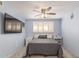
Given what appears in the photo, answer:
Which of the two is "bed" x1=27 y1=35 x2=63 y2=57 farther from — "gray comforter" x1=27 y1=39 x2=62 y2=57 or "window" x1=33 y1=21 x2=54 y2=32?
"window" x1=33 y1=21 x2=54 y2=32

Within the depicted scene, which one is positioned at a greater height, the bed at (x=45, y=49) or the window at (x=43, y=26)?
the window at (x=43, y=26)

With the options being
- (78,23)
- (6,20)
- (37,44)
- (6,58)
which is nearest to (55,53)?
(37,44)

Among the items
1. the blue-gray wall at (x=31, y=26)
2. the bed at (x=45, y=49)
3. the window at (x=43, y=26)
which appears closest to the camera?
the bed at (x=45, y=49)

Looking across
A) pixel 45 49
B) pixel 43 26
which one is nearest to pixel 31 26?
pixel 43 26

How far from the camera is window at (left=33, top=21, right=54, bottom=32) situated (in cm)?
568

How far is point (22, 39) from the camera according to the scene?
5191 mm

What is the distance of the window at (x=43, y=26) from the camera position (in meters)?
5.68

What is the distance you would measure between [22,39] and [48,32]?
1427 mm

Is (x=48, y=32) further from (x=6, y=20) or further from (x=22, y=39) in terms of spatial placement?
(x=6, y=20)

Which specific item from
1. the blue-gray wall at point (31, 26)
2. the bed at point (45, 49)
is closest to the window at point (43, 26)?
the blue-gray wall at point (31, 26)

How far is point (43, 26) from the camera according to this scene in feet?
18.9

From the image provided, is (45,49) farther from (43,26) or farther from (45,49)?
(43,26)

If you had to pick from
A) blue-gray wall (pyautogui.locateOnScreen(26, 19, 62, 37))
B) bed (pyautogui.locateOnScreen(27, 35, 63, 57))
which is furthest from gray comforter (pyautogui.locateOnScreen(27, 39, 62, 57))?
blue-gray wall (pyautogui.locateOnScreen(26, 19, 62, 37))

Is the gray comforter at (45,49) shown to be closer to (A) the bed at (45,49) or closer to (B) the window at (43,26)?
(A) the bed at (45,49)
